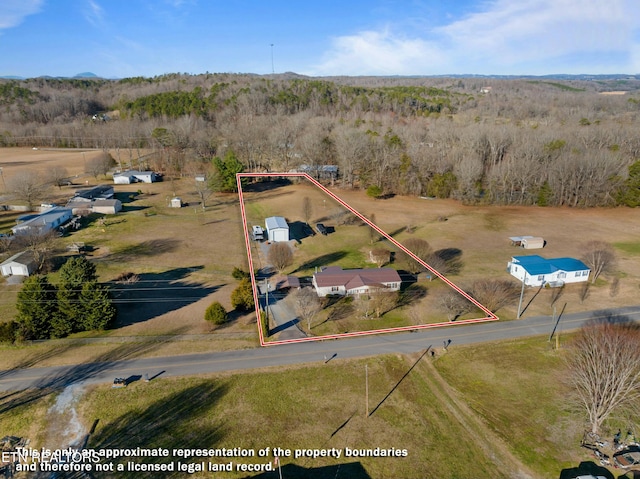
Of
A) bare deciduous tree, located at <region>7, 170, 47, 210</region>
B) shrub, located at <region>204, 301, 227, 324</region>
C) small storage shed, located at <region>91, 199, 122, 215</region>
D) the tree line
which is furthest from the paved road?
bare deciduous tree, located at <region>7, 170, 47, 210</region>

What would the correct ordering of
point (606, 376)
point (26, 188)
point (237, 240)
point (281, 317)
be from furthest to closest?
point (26, 188) < point (237, 240) < point (281, 317) < point (606, 376)

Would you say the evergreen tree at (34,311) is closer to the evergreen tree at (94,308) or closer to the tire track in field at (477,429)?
the evergreen tree at (94,308)

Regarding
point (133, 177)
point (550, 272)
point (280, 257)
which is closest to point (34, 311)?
point (280, 257)

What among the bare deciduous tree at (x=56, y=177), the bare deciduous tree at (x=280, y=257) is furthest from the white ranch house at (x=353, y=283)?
the bare deciduous tree at (x=56, y=177)

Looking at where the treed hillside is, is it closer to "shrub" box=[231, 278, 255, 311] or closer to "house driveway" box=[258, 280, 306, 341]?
"house driveway" box=[258, 280, 306, 341]

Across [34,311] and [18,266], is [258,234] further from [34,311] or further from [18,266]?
[34,311]

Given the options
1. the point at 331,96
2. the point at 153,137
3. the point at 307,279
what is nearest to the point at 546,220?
the point at 307,279
